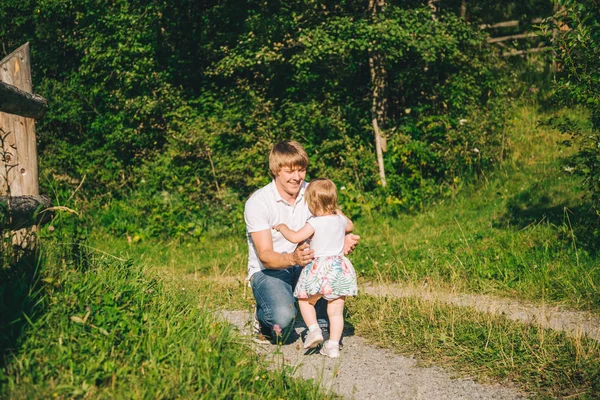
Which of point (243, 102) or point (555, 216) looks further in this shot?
point (243, 102)

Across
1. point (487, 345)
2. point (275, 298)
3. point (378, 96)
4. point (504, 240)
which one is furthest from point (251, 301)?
point (378, 96)

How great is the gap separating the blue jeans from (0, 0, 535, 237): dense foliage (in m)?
4.99

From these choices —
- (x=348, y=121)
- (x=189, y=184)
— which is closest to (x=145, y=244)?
(x=189, y=184)

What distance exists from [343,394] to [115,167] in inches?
355

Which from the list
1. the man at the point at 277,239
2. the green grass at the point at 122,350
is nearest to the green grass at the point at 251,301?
the green grass at the point at 122,350

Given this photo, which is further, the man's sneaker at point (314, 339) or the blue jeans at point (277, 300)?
the blue jeans at point (277, 300)

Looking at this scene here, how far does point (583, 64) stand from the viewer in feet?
20.4

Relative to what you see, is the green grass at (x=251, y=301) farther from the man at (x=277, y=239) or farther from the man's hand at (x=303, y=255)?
the man's hand at (x=303, y=255)

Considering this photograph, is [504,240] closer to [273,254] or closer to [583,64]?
[583,64]

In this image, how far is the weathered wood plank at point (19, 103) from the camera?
399 centimetres

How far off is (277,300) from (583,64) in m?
3.84

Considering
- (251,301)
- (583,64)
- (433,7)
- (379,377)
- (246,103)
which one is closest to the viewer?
(379,377)

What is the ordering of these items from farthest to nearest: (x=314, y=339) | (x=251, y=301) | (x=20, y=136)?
(x=251, y=301), (x=20, y=136), (x=314, y=339)

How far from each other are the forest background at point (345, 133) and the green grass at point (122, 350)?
70 cm
